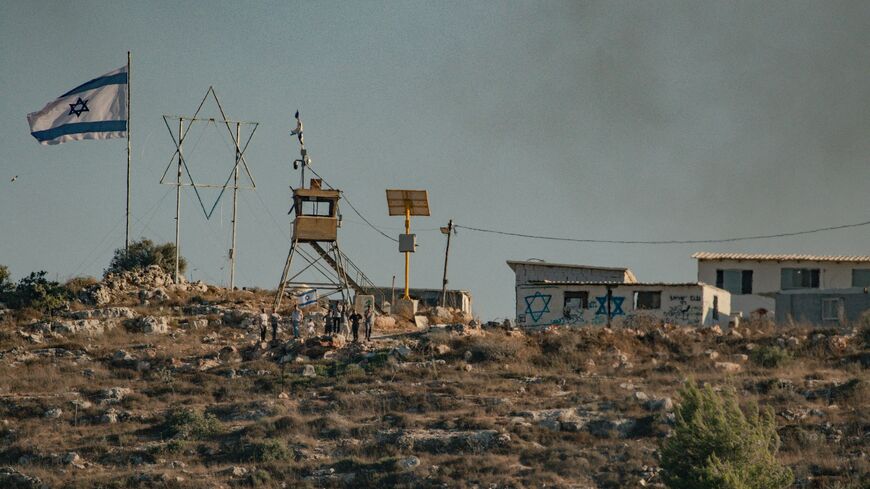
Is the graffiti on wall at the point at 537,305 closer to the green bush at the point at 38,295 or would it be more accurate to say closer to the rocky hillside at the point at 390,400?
the rocky hillside at the point at 390,400

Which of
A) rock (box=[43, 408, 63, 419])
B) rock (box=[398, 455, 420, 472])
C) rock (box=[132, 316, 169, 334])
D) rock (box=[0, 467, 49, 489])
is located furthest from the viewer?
rock (box=[132, 316, 169, 334])

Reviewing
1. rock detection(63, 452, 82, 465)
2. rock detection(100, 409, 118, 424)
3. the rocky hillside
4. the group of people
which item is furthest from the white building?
rock detection(63, 452, 82, 465)

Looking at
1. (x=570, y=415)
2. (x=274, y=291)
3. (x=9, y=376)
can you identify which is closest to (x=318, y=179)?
(x=274, y=291)

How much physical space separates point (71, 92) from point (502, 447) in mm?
29372

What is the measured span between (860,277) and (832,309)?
8.01 metres

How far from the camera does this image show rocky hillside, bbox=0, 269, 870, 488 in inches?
1467

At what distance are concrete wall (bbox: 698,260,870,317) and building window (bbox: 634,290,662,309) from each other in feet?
34.6

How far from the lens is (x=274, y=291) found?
6225 centimetres

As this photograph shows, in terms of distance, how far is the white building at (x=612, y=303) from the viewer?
185ft

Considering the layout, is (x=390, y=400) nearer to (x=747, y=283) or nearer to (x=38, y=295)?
(x=38, y=295)

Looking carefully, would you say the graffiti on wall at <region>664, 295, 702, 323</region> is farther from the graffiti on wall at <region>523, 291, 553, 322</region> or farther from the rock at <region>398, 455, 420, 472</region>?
the rock at <region>398, 455, 420, 472</region>

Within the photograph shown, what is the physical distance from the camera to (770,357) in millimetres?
46250

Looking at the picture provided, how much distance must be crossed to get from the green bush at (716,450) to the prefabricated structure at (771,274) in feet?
104

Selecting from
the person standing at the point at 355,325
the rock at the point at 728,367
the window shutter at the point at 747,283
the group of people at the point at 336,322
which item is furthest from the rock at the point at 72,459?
the window shutter at the point at 747,283
